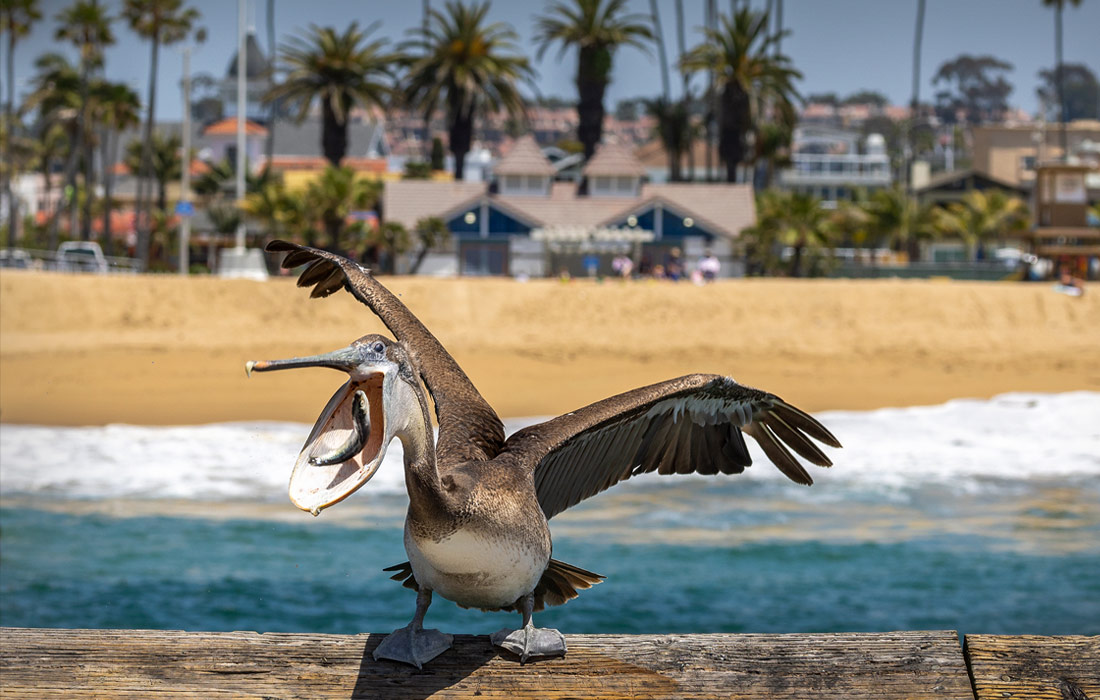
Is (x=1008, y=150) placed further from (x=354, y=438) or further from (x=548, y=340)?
(x=354, y=438)

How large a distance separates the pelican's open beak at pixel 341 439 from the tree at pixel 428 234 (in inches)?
1681

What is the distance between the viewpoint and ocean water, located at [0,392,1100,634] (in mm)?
10672

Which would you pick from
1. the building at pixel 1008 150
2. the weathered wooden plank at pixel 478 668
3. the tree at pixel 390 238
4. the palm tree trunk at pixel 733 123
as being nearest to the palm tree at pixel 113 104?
the tree at pixel 390 238

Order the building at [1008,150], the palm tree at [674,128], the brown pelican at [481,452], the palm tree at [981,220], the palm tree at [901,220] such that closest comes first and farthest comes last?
the brown pelican at [481,452]
the palm tree at [901,220]
the palm tree at [981,220]
the palm tree at [674,128]
the building at [1008,150]

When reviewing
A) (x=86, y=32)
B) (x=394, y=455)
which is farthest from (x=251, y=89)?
(x=394, y=455)

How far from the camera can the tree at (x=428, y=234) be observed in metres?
45.4

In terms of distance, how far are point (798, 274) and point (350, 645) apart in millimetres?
41037

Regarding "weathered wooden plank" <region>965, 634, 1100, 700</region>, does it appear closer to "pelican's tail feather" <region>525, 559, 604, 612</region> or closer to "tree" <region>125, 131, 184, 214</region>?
"pelican's tail feather" <region>525, 559, 604, 612</region>

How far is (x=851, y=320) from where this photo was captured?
88.4 ft

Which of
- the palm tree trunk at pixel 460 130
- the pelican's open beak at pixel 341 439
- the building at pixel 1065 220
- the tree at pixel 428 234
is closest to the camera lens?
the pelican's open beak at pixel 341 439

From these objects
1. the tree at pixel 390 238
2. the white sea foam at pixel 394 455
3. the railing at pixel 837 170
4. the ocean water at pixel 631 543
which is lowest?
the ocean water at pixel 631 543

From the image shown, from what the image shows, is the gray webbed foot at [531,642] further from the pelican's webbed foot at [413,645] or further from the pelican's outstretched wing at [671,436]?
the pelican's outstretched wing at [671,436]

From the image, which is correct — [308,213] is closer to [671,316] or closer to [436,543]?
[671,316]

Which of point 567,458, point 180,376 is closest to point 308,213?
point 180,376
